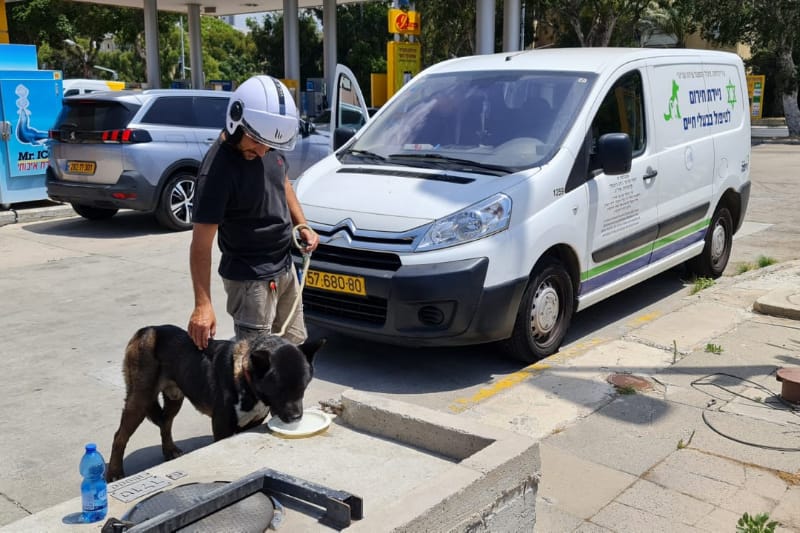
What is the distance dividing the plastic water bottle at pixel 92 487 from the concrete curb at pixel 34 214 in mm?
9492

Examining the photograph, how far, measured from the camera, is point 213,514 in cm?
294

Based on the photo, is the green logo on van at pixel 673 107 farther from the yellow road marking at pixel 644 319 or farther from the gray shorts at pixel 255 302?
the gray shorts at pixel 255 302

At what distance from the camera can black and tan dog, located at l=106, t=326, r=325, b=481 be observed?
3340 millimetres

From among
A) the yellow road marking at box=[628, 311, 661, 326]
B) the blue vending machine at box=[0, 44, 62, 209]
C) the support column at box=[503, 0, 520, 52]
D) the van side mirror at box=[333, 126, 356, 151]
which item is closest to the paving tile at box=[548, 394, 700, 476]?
the yellow road marking at box=[628, 311, 661, 326]

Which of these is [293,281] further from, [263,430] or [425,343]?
[425,343]

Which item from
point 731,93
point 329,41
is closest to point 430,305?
point 731,93

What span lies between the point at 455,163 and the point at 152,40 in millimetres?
27138

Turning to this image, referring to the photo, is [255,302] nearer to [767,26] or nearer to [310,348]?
[310,348]

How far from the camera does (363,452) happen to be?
3.69 meters

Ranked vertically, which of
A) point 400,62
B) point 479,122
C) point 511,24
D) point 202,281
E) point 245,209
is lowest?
point 202,281

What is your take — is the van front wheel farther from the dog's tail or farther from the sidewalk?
the dog's tail

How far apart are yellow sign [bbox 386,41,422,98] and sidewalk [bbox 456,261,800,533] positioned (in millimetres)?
13552

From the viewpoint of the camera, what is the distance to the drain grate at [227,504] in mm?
2783

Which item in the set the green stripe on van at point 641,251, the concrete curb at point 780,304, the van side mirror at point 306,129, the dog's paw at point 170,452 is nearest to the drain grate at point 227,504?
the dog's paw at point 170,452
